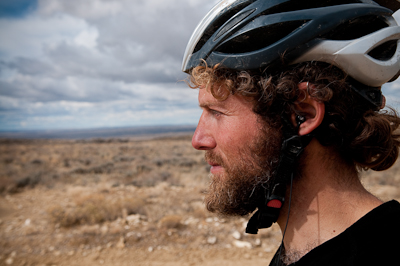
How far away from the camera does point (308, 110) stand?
1.45 m

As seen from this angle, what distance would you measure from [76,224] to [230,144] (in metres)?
6.26

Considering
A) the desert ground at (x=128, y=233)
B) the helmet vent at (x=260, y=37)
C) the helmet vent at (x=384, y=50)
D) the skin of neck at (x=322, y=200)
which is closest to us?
the skin of neck at (x=322, y=200)

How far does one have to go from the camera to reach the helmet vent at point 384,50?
1556mm

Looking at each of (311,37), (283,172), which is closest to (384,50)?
(311,37)

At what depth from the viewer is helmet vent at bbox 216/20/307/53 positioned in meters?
1.45

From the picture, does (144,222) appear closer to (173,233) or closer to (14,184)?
(173,233)

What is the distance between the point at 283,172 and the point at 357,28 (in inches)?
39.0

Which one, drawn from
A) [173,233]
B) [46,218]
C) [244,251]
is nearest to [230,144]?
[244,251]

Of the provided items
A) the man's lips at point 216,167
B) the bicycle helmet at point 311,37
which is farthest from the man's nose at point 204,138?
the bicycle helmet at point 311,37

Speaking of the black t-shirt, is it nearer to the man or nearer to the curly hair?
the man

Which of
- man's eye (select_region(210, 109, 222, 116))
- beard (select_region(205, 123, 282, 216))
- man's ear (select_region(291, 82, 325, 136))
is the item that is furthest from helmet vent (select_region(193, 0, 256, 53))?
beard (select_region(205, 123, 282, 216))

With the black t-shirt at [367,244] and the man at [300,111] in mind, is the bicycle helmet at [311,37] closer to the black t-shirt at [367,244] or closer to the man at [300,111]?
the man at [300,111]

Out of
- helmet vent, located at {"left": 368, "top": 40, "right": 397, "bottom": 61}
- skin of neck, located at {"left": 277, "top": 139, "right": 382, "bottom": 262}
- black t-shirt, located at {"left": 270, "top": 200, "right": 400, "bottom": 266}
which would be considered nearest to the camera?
black t-shirt, located at {"left": 270, "top": 200, "right": 400, "bottom": 266}

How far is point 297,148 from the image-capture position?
1391 millimetres
